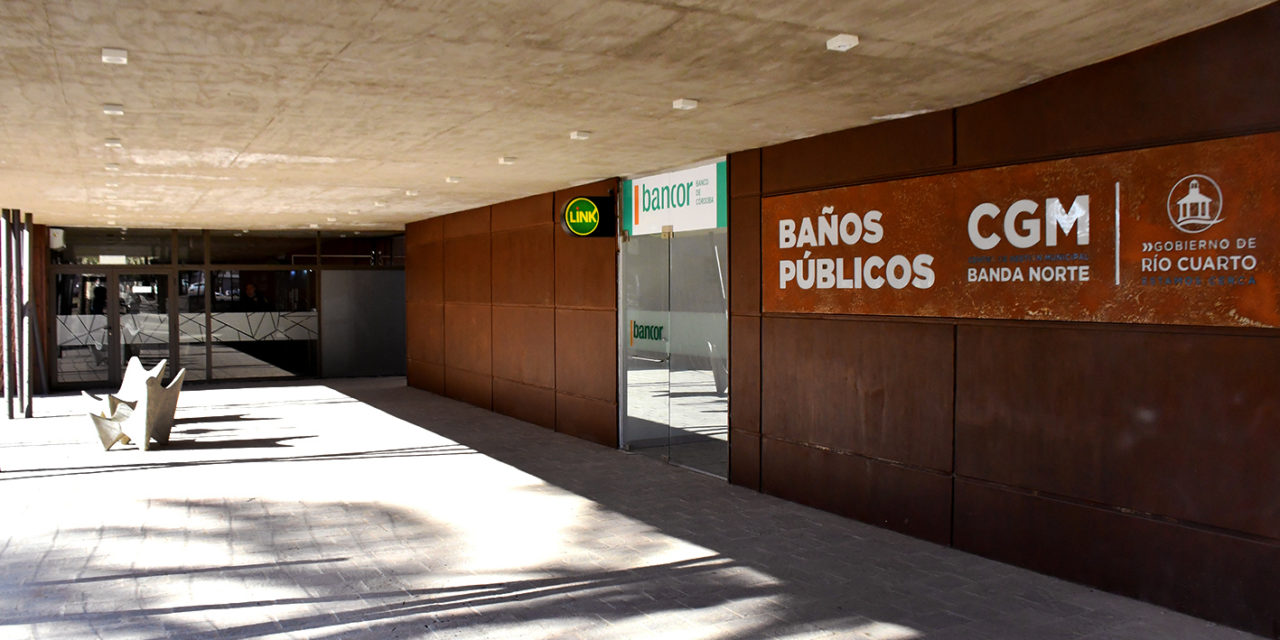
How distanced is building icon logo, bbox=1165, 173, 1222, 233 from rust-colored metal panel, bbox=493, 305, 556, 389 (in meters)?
8.06

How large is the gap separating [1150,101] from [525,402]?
9.23 meters

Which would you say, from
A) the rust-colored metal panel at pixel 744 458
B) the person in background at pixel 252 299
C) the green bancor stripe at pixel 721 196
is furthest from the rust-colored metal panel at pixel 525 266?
the person in background at pixel 252 299

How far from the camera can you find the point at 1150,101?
5.04m

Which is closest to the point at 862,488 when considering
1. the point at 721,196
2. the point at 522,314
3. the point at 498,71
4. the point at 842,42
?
the point at 721,196

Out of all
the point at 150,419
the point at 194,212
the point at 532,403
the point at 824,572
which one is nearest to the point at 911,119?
the point at 824,572

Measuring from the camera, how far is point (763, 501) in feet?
25.7

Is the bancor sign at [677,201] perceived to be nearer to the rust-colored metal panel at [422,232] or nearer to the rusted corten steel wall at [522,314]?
the rusted corten steel wall at [522,314]

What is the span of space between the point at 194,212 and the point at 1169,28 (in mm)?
14147

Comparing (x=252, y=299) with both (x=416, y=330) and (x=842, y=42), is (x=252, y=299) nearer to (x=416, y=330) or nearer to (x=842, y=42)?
(x=416, y=330)

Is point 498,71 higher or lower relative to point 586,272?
higher

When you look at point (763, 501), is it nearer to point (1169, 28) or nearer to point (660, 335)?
point (660, 335)

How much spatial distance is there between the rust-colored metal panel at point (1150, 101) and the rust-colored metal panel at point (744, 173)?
7.52 feet

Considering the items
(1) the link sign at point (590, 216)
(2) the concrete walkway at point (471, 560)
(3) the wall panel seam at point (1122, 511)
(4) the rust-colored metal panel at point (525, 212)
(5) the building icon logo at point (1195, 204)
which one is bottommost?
(2) the concrete walkway at point (471, 560)

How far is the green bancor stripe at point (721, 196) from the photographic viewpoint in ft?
28.3
